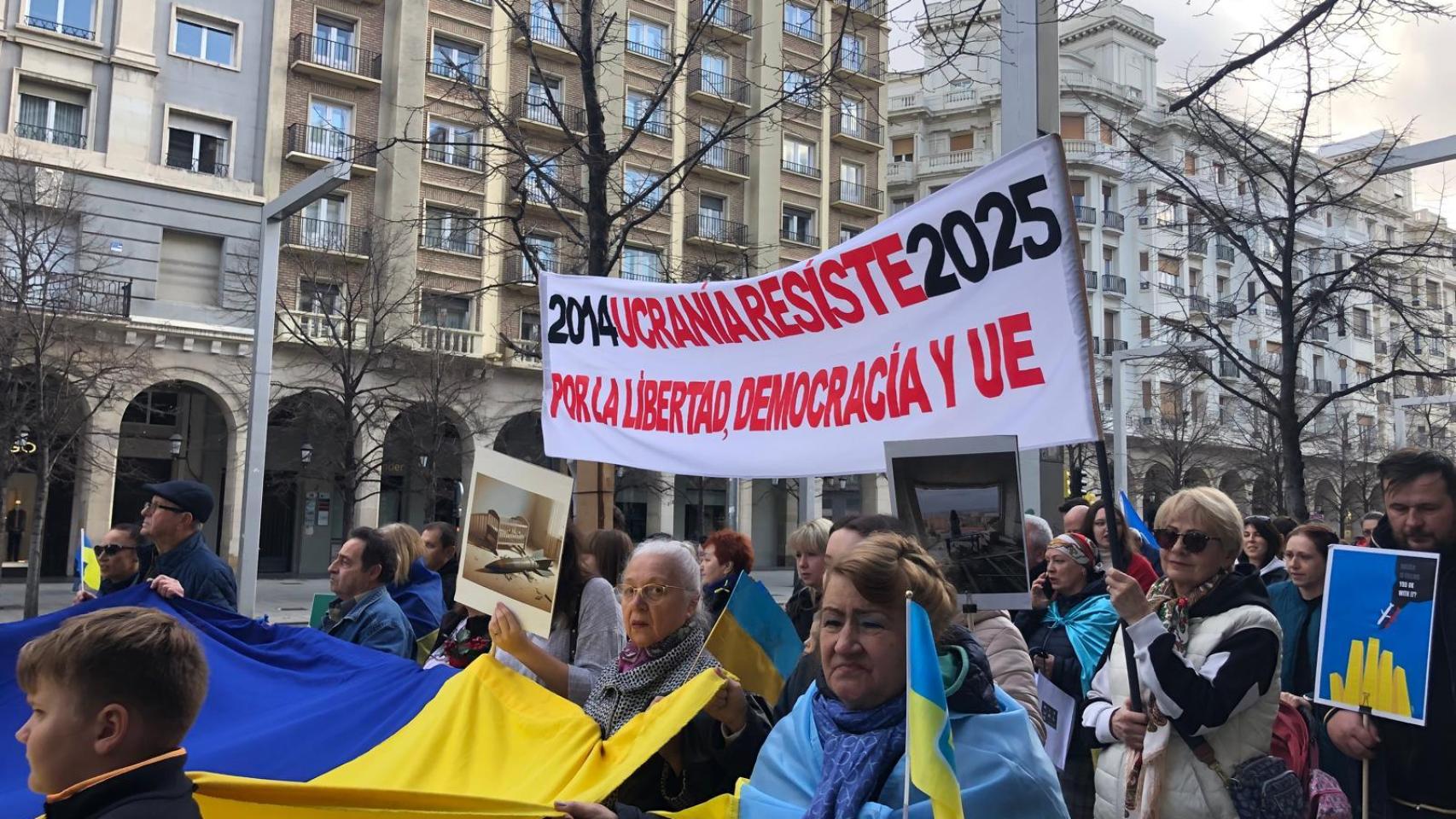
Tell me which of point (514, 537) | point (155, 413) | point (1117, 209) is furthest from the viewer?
point (1117, 209)

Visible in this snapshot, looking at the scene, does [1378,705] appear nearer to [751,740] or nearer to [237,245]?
[751,740]

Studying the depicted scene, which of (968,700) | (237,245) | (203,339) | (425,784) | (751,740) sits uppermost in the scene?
(237,245)

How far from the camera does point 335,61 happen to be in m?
29.8

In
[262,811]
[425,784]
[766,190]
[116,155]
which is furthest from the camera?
[766,190]

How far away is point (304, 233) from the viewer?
28812mm

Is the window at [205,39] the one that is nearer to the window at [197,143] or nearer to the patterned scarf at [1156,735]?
the window at [197,143]

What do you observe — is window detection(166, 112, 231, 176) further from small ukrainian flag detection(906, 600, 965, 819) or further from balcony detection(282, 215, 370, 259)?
small ukrainian flag detection(906, 600, 965, 819)

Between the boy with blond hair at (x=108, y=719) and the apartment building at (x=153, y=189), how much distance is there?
2379cm

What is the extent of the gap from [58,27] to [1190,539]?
95.9 feet

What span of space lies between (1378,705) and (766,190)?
35433 millimetres

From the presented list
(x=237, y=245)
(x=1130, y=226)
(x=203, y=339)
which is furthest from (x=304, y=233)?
(x=1130, y=226)

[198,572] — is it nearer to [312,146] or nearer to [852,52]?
[852,52]

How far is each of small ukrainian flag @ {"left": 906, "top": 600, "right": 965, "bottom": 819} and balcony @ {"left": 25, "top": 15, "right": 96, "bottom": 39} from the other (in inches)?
1150

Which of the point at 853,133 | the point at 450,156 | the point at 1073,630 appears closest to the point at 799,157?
the point at 853,133
